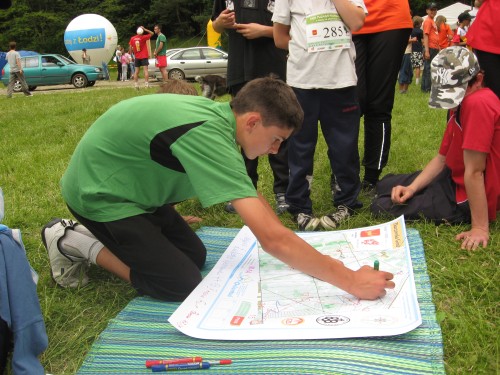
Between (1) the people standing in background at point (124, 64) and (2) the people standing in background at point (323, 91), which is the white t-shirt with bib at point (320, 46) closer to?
(2) the people standing in background at point (323, 91)

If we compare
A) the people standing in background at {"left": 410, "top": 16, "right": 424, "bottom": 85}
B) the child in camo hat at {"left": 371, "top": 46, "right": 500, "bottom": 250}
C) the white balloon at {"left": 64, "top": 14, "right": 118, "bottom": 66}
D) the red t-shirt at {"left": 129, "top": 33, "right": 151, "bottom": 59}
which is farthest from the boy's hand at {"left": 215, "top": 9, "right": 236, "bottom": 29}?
the white balloon at {"left": 64, "top": 14, "right": 118, "bottom": 66}

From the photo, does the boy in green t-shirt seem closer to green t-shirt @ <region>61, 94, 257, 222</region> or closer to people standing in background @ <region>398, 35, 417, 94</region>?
green t-shirt @ <region>61, 94, 257, 222</region>

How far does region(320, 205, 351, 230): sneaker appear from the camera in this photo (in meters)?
2.72

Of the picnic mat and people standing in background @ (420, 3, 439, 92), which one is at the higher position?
the picnic mat

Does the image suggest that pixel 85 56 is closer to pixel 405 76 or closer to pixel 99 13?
pixel 405 76

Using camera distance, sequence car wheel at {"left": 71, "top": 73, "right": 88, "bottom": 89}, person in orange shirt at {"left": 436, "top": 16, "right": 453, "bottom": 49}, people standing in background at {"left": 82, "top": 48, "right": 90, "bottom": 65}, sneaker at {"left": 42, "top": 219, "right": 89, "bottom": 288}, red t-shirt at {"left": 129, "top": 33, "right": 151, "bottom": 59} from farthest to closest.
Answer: people standing in background at {"left": 82, "top": 48, "right": 90, "bottom": 65}, car wheel at {"left": 71, "top": 73, "right": 88, "bottom": 89}, red t-shirt at {"left": 129, "top": 33, "right": 151, "bottom": 59}, person in orange shirt at {"left": 436, "top": 16, "right": 453, "bottom": 49}, sneaker at {"left": 42, "top": 219, "right": 89, "bottom": 288}

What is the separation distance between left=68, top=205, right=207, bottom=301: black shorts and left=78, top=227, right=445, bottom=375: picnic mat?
16cm

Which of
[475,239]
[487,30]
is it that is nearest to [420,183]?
[475,239]

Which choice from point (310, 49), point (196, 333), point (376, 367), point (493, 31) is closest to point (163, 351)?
point (196, 333)

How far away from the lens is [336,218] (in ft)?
9.12

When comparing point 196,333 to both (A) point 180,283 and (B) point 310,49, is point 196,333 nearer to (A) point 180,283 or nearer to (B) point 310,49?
(A) point 180,283

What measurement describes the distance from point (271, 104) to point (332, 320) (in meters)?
0.74

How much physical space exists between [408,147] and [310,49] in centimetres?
211

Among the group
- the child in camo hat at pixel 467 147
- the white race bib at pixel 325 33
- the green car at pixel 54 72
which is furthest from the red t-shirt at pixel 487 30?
the green car at pixel 54 72
